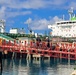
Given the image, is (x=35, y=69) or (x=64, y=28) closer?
(x=35, y=69)

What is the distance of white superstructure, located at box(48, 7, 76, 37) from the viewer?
137 metres

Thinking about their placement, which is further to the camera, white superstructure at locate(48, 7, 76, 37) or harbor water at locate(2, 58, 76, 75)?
white superstructure at locate(48, 7, 76, 37)

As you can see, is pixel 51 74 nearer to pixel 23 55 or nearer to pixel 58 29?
pixel 23 55

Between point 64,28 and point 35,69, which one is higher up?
point 64,28

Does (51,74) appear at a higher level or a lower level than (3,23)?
lower

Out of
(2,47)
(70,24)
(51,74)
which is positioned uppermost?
(70,24)

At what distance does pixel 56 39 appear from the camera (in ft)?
432

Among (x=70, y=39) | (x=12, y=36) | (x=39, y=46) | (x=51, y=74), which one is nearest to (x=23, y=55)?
(x=12, y=36)

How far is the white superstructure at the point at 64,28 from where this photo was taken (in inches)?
5408

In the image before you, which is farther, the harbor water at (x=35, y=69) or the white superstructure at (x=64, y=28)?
the white superstructure at (x=64, y=28)

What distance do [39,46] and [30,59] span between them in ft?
101

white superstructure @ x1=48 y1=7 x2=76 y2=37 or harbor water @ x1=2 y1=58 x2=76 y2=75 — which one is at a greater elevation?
white superstructure @ x1=48 y1=7 x2=76 y2=37

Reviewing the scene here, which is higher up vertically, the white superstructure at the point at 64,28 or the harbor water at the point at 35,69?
the white superstructure at the point at 64,28

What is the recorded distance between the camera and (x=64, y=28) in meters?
139
